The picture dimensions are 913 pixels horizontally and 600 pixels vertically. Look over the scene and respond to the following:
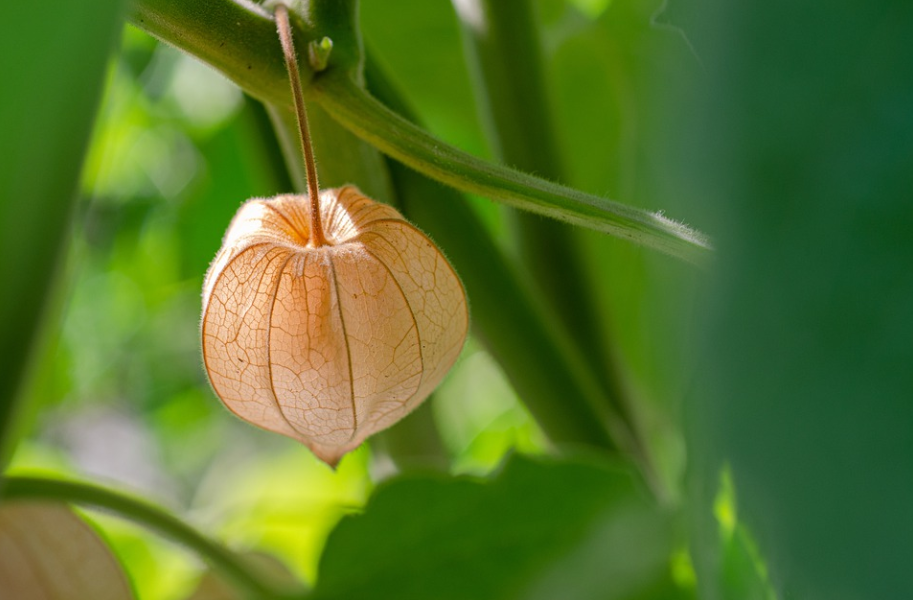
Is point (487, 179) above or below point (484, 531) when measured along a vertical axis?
above

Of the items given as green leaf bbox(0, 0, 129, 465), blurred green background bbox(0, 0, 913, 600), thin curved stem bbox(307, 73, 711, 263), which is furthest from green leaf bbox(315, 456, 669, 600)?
green leaf bbox(0, 0, 129, 465)

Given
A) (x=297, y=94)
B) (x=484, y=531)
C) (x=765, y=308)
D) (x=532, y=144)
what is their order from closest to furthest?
1. (x=765, y=308)
2. (x=297, y=94)
3. (x=484, y=531)
4. (x=532, y=144)

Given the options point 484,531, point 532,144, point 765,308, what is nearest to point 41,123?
point 765,308

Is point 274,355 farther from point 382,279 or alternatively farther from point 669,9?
point 669,9

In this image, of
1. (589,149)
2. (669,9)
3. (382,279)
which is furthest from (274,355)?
(589,149)

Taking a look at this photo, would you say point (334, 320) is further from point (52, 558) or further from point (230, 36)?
point (52, 558)
